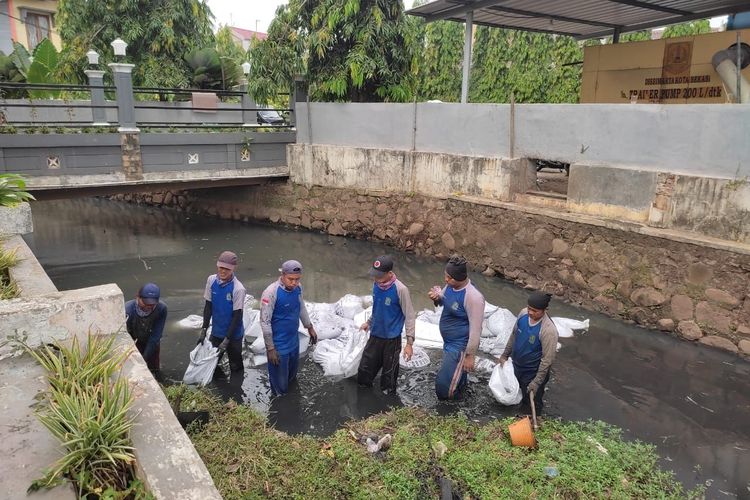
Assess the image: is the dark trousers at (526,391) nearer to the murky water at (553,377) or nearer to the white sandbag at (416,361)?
the murky water at (553,377)

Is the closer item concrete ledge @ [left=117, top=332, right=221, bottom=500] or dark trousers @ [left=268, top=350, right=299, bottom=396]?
concrete ledge @ [left=117, top=332, right=221, bottom=500]

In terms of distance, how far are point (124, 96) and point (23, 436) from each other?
998cm

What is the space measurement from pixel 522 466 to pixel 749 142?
17.5 feet

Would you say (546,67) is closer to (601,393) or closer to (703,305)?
(703,305)

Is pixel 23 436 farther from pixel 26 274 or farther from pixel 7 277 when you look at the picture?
pixel 7 277

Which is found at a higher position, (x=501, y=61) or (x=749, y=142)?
(x=501, y=61)

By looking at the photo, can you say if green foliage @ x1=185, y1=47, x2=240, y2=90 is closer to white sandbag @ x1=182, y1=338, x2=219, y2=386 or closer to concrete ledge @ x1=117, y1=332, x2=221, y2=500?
white sandbag @ x1=182, y1=338, x2=219, y2=386

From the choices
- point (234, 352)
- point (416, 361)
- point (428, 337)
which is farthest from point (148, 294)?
point (428, 337)

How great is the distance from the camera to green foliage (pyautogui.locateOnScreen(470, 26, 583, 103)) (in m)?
16.0

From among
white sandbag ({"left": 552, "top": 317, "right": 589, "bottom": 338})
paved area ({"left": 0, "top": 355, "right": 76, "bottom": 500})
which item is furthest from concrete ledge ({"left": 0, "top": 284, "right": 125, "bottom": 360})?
white sandbag ({"left": 552, "top": 317, "right": 589, "bottom": 338})

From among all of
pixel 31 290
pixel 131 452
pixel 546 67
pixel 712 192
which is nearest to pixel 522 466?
pixel 131 452

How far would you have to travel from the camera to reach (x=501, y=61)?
57.1 feet

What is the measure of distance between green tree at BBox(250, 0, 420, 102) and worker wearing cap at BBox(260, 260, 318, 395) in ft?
25.9

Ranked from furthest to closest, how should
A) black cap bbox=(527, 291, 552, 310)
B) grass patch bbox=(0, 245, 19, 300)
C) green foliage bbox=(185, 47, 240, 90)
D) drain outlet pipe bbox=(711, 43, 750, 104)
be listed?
1. green foliage bbox=(185, 47, 240, 90)
2. drain outlet pipe bbox=(711, 43, 750, 104)
3. black cap bbox=(527, 291, 552, 310)
4. grass patch bbox=(0, 245, 19, 300)
